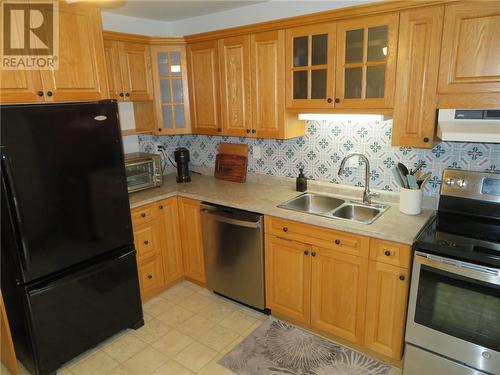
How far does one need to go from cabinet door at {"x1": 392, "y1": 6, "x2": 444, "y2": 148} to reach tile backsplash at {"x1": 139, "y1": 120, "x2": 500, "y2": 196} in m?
0.33

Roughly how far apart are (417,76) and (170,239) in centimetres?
227

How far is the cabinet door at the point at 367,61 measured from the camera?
2082 millimetres

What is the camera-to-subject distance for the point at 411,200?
224cm

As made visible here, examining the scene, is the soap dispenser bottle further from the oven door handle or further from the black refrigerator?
the black refrigerator

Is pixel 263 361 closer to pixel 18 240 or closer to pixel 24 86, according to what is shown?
pixel 18 240

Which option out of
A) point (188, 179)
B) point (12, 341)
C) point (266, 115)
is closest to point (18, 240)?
point (12, 341)

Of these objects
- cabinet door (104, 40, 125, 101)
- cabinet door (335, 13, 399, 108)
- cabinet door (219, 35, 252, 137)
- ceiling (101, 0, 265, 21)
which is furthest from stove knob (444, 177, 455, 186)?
cabinet door (104, 40, 125, 101)

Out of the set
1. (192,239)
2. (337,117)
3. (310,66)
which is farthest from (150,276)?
(310,66)

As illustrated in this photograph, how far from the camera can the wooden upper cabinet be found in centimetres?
178

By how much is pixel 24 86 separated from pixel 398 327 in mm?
2662

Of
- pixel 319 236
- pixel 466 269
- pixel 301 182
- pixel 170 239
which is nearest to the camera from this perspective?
pixel 466 269

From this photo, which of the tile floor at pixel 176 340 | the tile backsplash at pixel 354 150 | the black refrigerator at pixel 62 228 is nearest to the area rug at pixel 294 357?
the tile floor at pixel 176 340

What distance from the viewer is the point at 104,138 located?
7.30 feet

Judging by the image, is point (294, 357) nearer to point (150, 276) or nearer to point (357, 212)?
point (357, 212)
